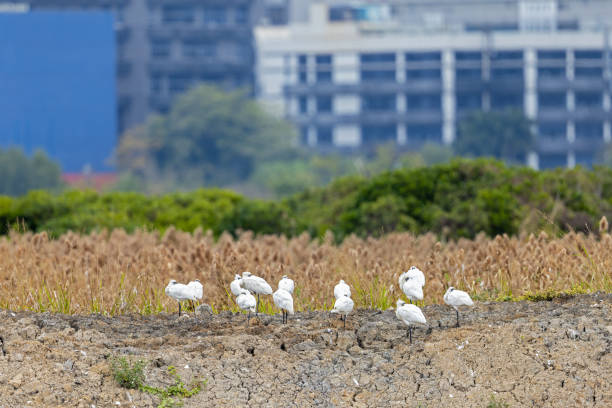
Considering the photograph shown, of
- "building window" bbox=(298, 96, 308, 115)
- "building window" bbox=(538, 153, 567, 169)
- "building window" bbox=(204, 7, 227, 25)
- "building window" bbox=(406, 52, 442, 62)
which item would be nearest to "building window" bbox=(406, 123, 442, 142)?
"building window" bbox=(406, 52, 442, 62)

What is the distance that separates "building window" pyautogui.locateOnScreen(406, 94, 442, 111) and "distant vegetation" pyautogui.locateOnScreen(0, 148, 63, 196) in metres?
44.5

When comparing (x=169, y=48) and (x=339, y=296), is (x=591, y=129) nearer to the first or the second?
(x=169, y=48)

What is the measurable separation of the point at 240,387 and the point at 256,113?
309 feet

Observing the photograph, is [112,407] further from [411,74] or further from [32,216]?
[411,74]

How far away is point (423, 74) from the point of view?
113688 millimetres

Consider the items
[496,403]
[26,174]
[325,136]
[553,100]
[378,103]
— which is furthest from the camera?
[325,136]

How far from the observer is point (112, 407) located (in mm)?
5578

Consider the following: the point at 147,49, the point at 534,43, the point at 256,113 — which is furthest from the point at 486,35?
the point at 147,49

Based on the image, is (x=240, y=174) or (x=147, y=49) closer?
(x=240, y=174)

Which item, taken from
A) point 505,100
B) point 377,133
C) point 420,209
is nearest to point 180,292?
point 420,209

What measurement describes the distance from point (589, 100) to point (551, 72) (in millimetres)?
5204

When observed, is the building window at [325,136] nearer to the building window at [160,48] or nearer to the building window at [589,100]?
the building window at [160,48]

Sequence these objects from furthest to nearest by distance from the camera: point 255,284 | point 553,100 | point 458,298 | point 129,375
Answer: point 553,100
point 255,284
point 458,298
point 129,375

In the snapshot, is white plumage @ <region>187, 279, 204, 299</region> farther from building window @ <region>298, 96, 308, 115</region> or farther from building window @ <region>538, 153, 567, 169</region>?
building window @ <region>298, 96, 308, 115</region>
